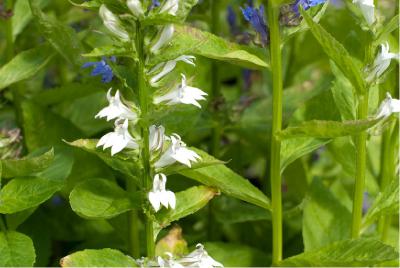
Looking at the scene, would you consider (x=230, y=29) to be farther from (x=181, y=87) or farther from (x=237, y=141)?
(x=181, y=87)

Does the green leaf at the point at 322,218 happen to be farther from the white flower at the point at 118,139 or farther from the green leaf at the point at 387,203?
the white flower at the point at 118,139

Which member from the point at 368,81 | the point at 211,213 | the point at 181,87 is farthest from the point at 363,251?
the point at 211,213

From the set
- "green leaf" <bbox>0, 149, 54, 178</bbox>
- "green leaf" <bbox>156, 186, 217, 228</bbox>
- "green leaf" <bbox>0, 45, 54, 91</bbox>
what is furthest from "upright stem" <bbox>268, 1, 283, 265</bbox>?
"green leaf" <bbox>0, 45, 54, 91</bbox>

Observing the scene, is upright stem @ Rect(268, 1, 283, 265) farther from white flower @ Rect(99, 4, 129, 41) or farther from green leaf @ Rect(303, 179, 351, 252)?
white flower @ Rect(99, 4, 129, 41)

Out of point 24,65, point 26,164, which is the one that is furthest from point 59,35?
point 26,164

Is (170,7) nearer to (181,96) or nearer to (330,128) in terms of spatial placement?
(181,96)

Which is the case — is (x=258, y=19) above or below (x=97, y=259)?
above
